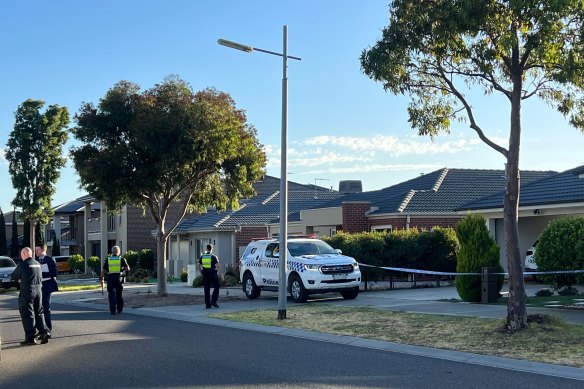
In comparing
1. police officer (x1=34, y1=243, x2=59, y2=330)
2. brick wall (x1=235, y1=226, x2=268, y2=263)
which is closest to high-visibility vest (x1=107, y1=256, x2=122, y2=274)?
police officer (x1=34, y1=243, x2=59, y2=330)

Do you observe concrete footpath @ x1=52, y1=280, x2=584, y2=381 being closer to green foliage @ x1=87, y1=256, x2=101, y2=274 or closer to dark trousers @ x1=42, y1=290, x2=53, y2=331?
dark trousers @ x1=42, y1=290, x2=53, y2=331

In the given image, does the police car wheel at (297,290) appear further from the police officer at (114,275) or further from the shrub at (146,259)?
the shrub at (146,259)

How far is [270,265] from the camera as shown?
2361 centimetres

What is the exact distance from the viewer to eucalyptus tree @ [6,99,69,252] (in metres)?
43.4

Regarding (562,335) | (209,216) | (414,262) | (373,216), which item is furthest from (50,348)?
(209,216)

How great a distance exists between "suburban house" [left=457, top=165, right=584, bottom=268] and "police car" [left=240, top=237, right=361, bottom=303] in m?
7.37

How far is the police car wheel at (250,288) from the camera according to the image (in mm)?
24547

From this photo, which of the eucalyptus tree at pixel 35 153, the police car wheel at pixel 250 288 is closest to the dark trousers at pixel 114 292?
the police car wheel at pixel 250 288

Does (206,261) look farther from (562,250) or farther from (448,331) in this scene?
(562,250)

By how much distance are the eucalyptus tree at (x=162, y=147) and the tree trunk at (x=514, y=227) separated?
12.2m

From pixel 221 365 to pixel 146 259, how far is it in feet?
125

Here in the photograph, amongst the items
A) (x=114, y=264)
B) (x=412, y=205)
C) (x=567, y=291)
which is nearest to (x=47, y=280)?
(x=114, y=264)

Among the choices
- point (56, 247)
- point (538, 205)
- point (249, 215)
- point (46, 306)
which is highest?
point (249, 215)

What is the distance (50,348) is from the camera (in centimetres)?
1370
